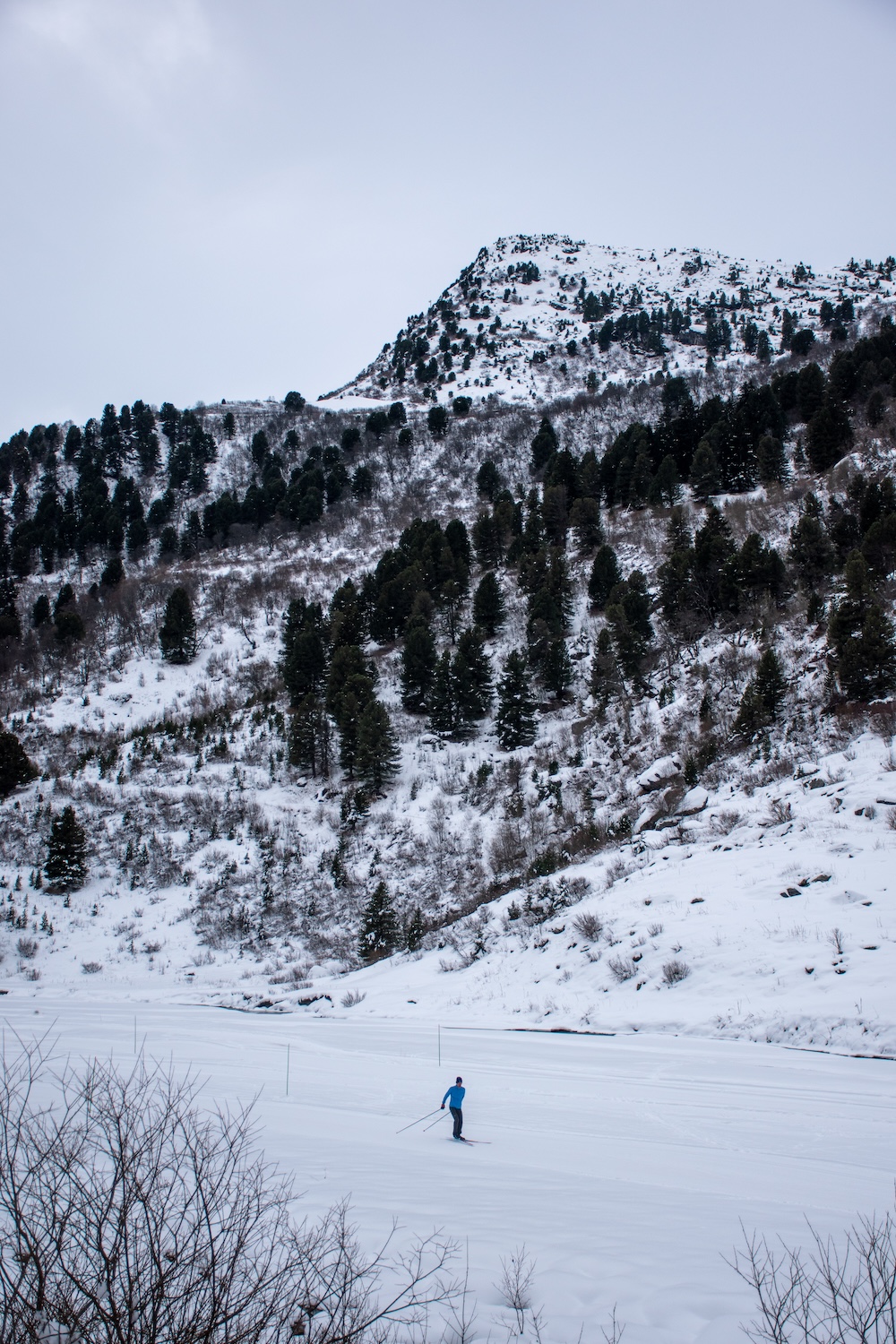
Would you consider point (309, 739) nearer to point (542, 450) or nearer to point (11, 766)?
point (11, 766)

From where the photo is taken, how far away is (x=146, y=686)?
42.4 metres

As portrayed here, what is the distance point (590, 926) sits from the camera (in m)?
12.3

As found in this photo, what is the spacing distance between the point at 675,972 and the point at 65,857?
78.3ft

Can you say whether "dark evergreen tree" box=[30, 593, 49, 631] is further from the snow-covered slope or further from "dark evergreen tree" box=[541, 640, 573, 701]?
the snow-covered slope

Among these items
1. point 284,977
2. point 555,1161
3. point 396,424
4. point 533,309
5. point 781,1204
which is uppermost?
point 533,309

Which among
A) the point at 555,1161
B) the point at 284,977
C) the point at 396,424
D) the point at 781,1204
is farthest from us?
the point at 396,424

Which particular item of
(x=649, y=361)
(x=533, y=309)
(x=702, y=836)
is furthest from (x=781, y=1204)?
(x=533, y=309)

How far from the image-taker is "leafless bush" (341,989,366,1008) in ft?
45.7

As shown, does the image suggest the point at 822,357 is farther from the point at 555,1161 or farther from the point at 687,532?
the point at 555,1161

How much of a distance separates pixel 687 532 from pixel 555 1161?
39194 mm

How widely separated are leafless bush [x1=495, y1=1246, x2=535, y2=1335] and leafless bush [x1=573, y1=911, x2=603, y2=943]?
28.6ft

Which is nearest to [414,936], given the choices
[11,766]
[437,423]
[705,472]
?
[11,766]

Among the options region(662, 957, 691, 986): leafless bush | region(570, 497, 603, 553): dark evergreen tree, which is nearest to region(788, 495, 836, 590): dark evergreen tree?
region(570, 497, 603, 553): dark evergreen tree

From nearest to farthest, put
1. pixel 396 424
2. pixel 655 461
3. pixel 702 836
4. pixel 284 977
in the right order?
pixel 702 836, pixel 284 977, pixel 655 461, pixel 396 424
